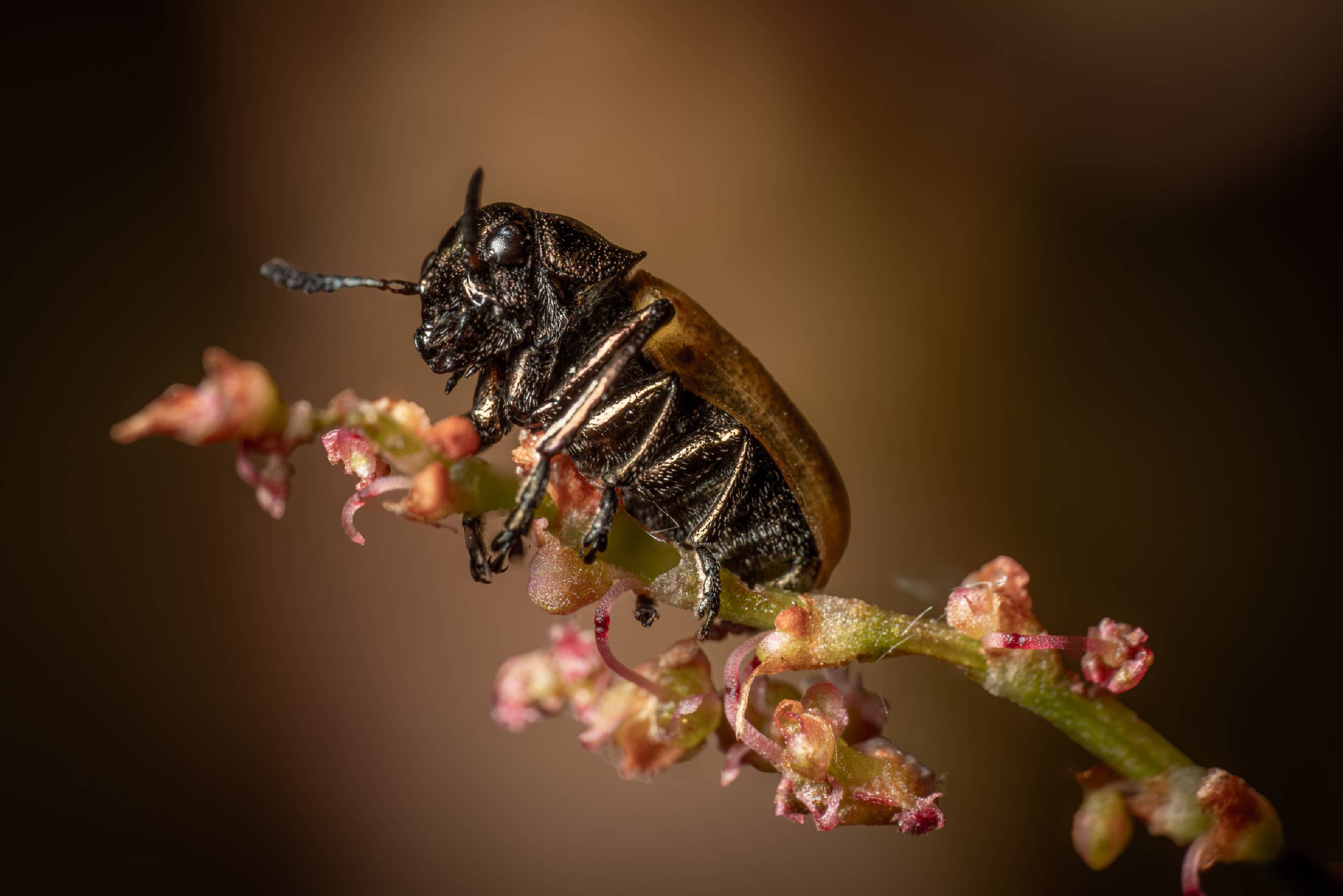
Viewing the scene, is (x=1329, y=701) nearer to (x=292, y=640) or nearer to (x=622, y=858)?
(x=622, y=858)

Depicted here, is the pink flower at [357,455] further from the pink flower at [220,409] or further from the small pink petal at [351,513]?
the pink flower at [220,409]

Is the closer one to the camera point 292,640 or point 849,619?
point 849,619

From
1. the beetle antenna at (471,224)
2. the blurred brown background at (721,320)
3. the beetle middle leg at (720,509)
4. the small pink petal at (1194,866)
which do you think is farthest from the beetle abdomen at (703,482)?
the blurred brown background at (721,320)

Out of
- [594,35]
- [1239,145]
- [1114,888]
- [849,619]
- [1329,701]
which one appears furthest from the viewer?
[594,35]

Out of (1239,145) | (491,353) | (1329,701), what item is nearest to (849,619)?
(491,353)

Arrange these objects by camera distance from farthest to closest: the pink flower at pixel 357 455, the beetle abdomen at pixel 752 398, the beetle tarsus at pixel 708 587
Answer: the beetle abdomen at pixel 752 398
the beetle tarsus at pixel 708 587
the pink flower at pixel 357 455

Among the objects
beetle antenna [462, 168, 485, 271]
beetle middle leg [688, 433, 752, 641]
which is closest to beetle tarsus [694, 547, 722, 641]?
beetle middle leg [688, 433, 752, 641]
